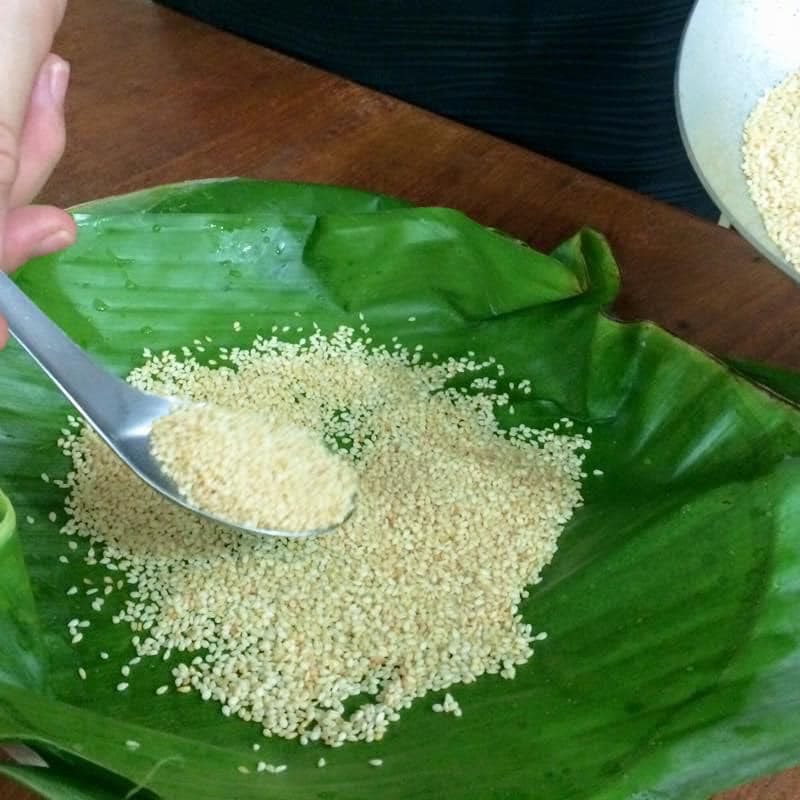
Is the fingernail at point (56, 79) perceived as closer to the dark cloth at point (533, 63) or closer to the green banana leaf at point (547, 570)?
the green banana leaf at point (547, 570)

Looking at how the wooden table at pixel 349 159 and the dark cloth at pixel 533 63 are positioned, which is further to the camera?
the dark cloth at pixel 533 63

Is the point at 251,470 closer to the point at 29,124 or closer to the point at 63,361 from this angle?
the point at 63,361

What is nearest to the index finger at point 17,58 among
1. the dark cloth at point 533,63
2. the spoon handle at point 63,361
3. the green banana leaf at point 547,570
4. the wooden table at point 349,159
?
the spoon handle at point 63,361

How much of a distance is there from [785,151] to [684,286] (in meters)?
0.17

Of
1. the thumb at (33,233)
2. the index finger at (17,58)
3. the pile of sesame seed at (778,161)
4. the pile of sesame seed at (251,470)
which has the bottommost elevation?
the pile of sesame seed at (251,470)

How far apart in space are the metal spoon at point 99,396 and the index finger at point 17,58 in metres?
0.13

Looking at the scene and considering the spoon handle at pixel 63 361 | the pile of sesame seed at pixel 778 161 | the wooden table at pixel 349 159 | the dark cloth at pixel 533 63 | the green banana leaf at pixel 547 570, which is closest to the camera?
the green banana leaf at pixel 547 570

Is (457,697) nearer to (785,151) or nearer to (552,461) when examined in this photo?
(552,461)

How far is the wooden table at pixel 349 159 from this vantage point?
3.65 feet

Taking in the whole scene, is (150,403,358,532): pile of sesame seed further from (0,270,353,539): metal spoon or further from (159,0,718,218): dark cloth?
(159,0,718,218): dark cloth

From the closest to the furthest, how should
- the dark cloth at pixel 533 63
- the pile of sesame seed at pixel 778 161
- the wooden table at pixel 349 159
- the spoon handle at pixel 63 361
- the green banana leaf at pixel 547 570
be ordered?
1. the green banana leaf at pixel 547 570
2. the spoon handle at pixel 63 361
3. the pile of sesame seed at pixel 778 161
4. the wooden table at pixel 349 159
5. the dark cloth at pixel 533 63

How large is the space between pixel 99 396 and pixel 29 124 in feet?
0.83

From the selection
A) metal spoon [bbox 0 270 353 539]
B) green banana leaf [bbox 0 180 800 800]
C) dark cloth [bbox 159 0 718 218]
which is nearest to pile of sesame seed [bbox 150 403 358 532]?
metal spoon [bbox 0 270 353 539]

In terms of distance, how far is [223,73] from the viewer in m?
1.47
